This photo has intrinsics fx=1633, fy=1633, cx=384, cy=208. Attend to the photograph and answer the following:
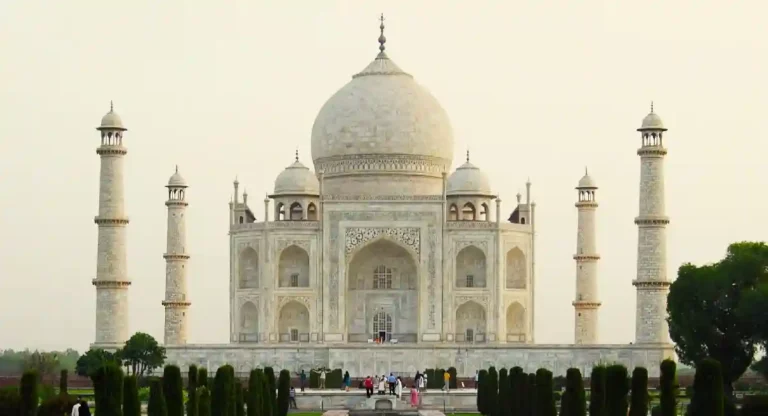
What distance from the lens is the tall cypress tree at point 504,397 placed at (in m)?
24.0

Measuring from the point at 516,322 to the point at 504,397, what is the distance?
15.2 metres

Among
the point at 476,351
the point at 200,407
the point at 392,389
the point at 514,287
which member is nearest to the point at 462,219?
the point at 514,287

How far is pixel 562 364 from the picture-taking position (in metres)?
35.8

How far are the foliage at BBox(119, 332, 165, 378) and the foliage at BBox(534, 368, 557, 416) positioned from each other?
1432cm

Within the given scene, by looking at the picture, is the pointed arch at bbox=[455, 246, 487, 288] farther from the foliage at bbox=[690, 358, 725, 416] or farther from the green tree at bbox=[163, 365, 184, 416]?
the foliage at bbox=[690, 358, 725, 416]

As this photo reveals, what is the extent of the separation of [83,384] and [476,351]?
28.2 feet

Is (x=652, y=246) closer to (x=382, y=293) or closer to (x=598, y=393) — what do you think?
(x=382, y=293)

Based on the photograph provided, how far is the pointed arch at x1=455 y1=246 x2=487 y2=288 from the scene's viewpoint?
128 feet

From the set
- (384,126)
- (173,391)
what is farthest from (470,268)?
(173,391)

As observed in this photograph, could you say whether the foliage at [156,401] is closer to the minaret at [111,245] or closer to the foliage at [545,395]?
the foliage at [545,395]

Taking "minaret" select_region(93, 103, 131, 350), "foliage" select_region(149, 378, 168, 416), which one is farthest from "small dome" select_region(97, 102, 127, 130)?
"foliage" select_region(149, 378, 168, 416)

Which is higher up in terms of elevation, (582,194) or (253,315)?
(582,194)

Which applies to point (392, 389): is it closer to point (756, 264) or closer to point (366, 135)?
point (756, 264)

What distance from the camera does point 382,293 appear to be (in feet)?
129
